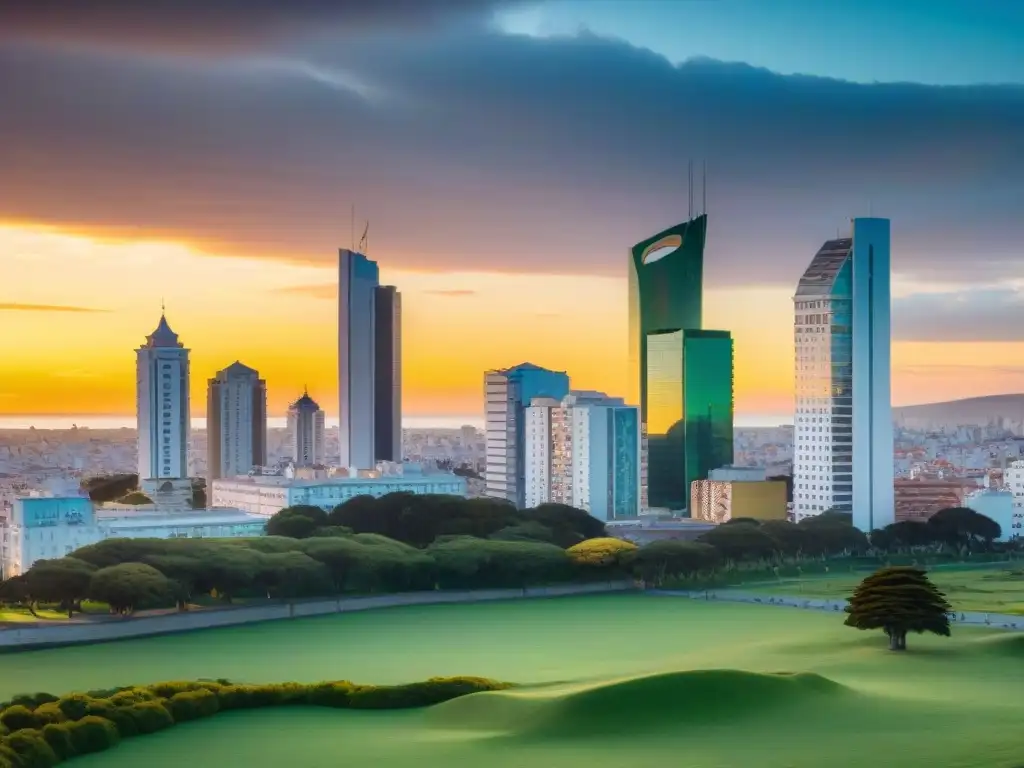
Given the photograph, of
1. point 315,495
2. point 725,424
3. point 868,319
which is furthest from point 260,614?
point 725,424

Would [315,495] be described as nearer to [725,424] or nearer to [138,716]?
[725,424]

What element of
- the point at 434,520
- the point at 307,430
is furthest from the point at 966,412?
the point at 434,520

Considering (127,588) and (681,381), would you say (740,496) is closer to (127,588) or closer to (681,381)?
(681,381)

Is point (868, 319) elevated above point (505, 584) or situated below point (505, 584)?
above

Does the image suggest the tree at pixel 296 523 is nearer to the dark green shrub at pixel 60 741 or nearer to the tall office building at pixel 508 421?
the tall office building at pixel 508 421

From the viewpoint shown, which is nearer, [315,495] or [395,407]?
[315,495]
